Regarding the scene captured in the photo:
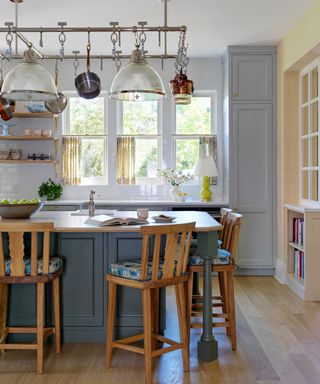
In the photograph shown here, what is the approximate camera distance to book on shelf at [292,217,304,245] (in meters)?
5.14

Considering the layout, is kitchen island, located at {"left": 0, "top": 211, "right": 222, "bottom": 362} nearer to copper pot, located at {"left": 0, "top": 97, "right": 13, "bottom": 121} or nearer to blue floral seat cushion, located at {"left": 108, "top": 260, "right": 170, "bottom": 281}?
blue floral seat cushion, located at {"left": 108, "top": 260, "right": 170, "bottom": 281}

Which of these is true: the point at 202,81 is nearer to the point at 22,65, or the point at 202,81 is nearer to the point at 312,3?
the point at 312,3

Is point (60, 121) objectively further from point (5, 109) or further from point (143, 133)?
point (5, 109)

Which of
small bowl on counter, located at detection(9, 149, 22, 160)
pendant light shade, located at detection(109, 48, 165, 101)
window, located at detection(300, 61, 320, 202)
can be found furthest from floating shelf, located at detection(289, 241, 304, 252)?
small bowl on counter, located at detection(9, 149, 22, 160)

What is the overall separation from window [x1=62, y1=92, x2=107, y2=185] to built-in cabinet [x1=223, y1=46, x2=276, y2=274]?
1745mm

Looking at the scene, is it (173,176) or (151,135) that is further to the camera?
(151,135)

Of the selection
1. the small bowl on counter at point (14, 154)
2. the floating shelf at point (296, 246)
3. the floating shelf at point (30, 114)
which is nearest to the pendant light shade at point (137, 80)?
the floating shelf at point (296, 246)

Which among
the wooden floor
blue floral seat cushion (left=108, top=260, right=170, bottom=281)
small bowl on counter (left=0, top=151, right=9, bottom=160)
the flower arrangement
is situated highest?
small bowl on counter (left=0, top=151, right=9, bottom=160)

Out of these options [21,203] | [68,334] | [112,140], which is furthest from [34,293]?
[112,140]

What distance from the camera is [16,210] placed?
362 centimetres

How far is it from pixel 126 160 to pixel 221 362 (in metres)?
3.79

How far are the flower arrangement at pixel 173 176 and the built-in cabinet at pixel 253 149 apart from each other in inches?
28.6

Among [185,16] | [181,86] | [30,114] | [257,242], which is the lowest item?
[257,242]

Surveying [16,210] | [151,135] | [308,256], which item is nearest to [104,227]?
[16,210]
